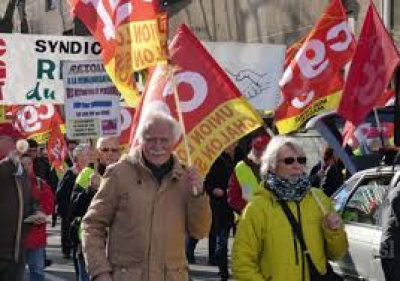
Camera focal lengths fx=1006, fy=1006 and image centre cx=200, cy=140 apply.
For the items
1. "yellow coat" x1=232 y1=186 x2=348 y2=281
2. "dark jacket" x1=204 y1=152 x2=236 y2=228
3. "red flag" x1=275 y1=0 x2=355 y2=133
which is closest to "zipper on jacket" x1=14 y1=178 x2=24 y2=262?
"yellow coat" x1=232 y1=186 x2=348 y2=281

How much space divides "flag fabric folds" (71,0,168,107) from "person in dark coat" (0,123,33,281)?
1376 millimetres

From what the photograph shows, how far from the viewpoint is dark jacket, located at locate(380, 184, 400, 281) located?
532 cm

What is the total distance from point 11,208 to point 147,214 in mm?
2057

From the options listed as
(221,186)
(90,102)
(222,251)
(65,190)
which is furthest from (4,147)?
(221,186)

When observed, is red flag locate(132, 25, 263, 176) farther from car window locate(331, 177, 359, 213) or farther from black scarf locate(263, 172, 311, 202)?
black scarf locate(263, 172, 311, 202)

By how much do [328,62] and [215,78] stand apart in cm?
492

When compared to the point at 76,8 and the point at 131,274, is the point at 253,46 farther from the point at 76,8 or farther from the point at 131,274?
the point at 131,274

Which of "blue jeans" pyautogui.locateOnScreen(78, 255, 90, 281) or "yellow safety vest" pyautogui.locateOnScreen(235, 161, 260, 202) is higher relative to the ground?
"yellow safety vest" pyautogui.locateOnScreen(235, 161, 260, 202)

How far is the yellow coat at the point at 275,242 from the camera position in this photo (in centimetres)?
512

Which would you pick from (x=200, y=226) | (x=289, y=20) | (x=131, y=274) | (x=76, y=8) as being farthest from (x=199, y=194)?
(x=289, y=20)

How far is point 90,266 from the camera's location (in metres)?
5.03

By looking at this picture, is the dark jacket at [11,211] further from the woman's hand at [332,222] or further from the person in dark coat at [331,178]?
the person in dark coat at [331,178]

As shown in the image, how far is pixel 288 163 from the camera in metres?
5.26

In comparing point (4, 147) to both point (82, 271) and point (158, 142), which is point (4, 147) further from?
point (158, 142)
